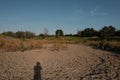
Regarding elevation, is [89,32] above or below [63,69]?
above

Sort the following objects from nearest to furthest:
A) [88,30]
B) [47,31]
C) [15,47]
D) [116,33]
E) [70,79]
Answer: [70,79] → [15,47] → [116,33] → [88,30] → [47,31]

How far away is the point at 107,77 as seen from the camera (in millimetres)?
5738

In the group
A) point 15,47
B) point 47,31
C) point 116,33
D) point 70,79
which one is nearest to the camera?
point 70,79

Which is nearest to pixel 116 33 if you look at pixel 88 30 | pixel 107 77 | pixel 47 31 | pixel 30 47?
pixel 88 30

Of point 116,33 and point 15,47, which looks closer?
point 15,47

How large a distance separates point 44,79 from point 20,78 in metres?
0.99

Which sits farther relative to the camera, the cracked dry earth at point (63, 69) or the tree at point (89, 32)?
the tree at point (89, 32)

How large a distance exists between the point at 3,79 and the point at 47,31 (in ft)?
218

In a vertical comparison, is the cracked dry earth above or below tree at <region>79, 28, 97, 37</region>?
below

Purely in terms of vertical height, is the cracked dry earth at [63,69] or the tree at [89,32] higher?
the tree at [89,32]

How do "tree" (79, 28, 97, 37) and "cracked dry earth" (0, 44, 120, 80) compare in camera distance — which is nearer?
"cracked dry earth" (0, 44, 120, 80)

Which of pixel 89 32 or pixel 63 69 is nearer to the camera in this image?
pixel 63 69

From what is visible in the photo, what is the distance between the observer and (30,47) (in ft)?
53.9

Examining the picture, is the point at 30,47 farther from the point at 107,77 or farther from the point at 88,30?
the point at 88,30
